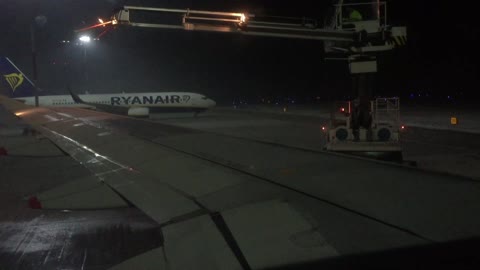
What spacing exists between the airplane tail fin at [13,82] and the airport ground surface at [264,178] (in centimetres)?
3249

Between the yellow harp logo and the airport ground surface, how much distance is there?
3401cm

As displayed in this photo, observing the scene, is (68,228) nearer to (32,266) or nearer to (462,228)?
(32,266)

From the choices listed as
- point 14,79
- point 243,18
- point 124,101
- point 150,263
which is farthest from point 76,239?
point 124,101

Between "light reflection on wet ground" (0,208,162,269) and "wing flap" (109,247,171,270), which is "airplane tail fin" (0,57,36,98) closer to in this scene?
"light reflection on wet ground" (0,208,162,269)

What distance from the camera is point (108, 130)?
9820 millimetres

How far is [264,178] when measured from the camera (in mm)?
4453

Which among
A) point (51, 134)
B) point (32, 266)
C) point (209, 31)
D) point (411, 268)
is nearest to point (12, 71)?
point (51, 134)

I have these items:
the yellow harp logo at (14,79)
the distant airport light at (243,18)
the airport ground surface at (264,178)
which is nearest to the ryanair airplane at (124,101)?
the yellow harp logo at (14,79)

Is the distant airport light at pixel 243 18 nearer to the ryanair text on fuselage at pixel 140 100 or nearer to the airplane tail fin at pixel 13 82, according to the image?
the airplane tail fin at pixel 13 82

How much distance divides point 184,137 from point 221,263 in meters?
5.28

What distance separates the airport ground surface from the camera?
9.23ft

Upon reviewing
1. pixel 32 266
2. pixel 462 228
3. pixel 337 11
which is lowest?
pixel 32 266

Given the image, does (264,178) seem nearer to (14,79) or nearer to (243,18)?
(243,18)

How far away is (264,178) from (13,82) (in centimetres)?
4309
